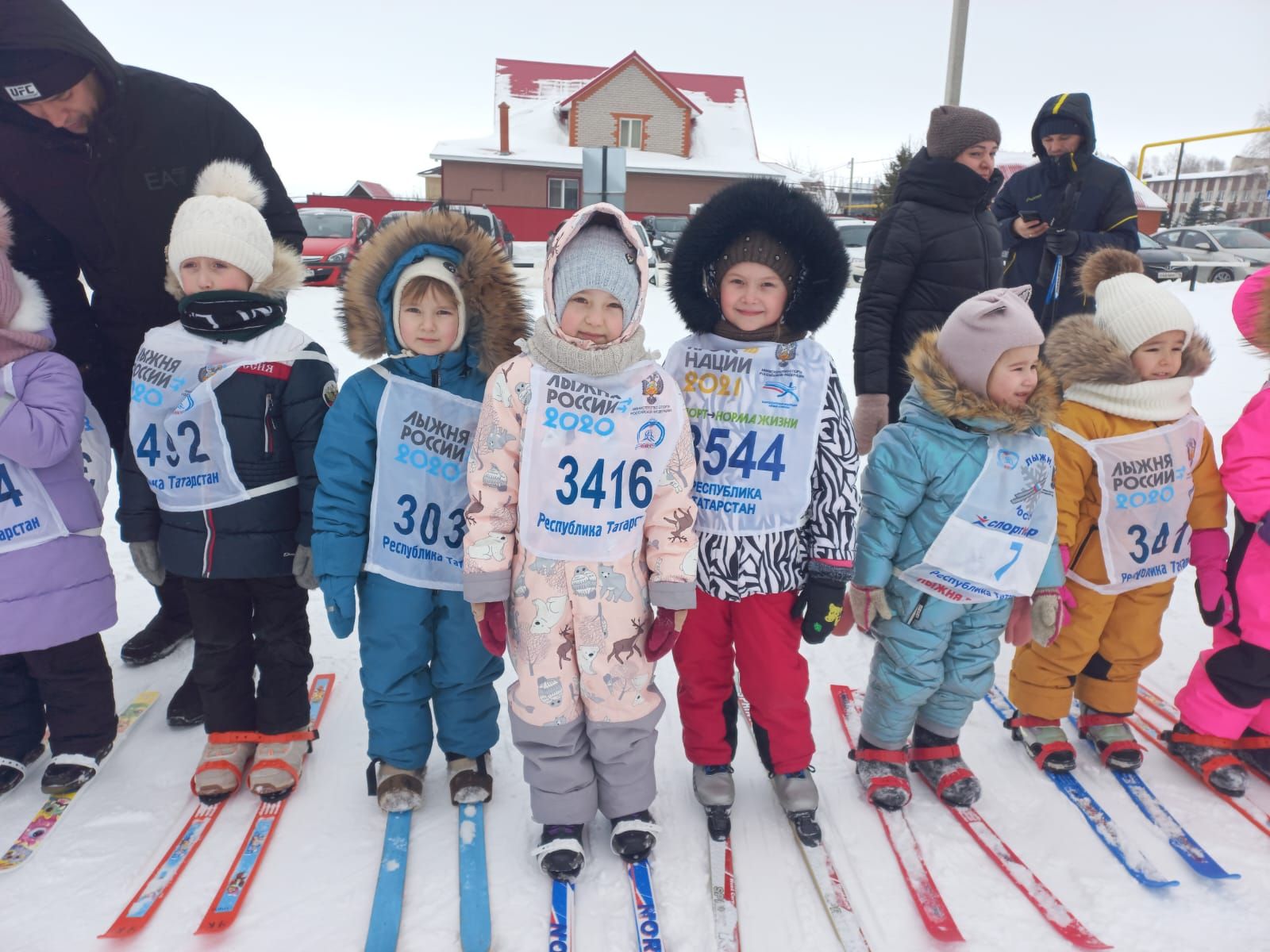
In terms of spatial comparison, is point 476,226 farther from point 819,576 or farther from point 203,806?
point 203,806

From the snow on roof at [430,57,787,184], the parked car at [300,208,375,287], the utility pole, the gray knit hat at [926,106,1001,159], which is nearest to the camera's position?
the gray knit hat at [926,106,1001,159]

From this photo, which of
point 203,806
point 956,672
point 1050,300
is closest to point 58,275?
point 203,806

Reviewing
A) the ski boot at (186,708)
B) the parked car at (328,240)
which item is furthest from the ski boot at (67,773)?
the parked car at (328,240)

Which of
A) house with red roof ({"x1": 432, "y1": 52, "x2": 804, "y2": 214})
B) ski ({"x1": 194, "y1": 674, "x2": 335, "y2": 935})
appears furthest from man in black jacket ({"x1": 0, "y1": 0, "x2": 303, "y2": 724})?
house with red roof ({"x1": 432, "y1": 52, "x2": 804, "y2": 214})

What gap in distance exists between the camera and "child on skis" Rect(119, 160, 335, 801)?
2215mm

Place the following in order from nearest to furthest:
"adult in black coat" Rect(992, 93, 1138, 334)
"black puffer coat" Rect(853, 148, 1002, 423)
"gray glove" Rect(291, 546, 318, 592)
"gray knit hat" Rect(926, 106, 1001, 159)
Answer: "gray glove" Rect(291, 546, 318, 592) < "gray knit hat" Rect(926, 106, 1001, 159) < "black puffer coat" Rect(853, 148, 1002, 423) < "adult in black coat" Rect(992, 93, 1138, 334)

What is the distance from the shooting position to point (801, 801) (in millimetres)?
2305

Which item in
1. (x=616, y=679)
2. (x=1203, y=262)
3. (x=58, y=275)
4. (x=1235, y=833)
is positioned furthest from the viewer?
(x=1203, y=262)

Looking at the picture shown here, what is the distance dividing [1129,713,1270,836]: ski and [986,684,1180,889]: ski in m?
0.44

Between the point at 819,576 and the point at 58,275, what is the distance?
2850 millimetres

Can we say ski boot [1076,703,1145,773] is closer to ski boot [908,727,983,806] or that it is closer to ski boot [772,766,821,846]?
ski boot [908,727,983,806]

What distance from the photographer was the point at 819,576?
2.17 meters

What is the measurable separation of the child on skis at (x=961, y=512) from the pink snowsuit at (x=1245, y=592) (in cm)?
74

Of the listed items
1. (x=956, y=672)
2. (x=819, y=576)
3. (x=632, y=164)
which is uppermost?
(x=632, y=164)
